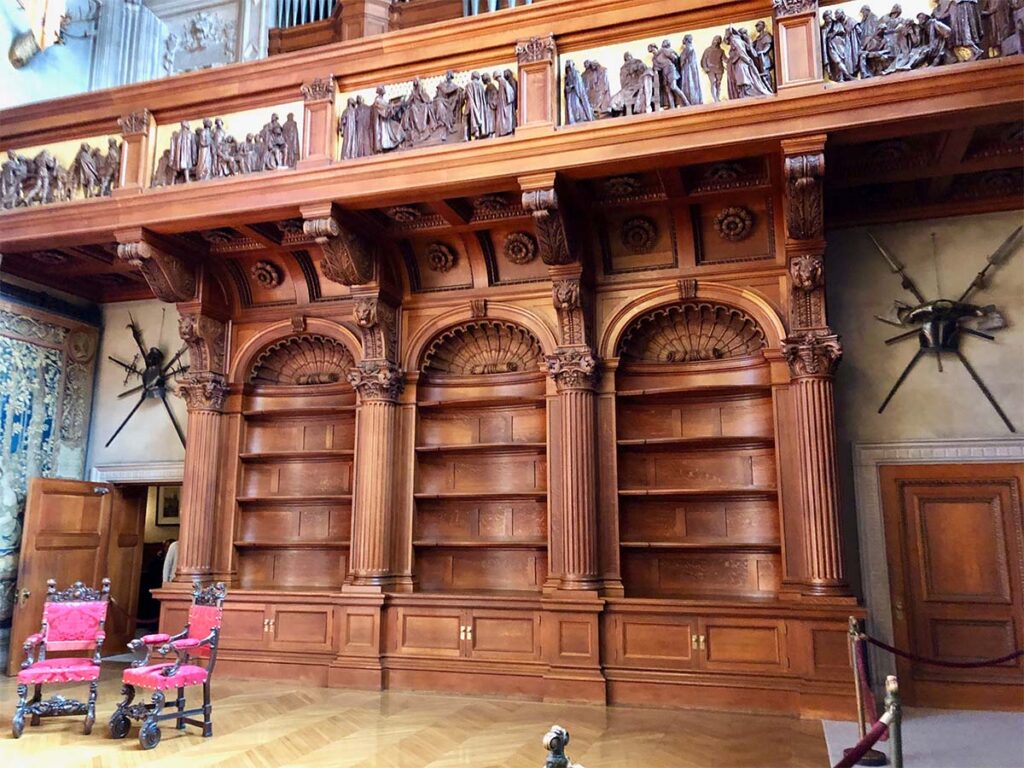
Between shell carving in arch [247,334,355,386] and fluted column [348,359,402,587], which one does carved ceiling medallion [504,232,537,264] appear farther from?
shell carving in arch [247,334,355,386]

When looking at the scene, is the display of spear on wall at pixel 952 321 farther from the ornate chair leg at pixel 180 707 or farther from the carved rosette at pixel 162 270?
the carved rosette at pixel 162 270

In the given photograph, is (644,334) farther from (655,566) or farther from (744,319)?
(655,566)

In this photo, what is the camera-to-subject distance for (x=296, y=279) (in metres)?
6.96

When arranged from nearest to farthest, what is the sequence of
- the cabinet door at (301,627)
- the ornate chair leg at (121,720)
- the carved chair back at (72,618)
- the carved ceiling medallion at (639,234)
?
the ornate chair leg at (121,720) < the carved chair back at (72,618) < the carved ceiling medallion at (639,234) < the cabinet door at (301,627)

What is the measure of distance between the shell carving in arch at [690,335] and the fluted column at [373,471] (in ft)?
6.38

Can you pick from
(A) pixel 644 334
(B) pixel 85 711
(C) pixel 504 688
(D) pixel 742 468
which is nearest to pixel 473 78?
(A) pixel 644 334

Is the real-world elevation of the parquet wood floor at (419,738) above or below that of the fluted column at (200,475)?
below

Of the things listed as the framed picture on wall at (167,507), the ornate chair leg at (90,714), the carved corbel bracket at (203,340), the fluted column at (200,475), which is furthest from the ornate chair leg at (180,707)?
the framed picture on wall at (167,507)

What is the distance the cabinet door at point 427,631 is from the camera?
19.4 feet

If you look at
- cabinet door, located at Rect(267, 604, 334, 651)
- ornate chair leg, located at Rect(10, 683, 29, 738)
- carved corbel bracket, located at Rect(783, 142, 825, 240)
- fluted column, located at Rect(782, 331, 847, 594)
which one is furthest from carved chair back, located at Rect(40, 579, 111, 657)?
carved corbel bracket, located at Rect(783, 142, 825, 240)

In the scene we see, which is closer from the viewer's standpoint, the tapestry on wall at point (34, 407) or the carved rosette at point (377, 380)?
the carved rosette at point (377, 380)

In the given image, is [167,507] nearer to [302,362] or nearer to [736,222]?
[302,362]

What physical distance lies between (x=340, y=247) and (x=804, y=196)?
130 inches

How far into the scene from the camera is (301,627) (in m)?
6.25
